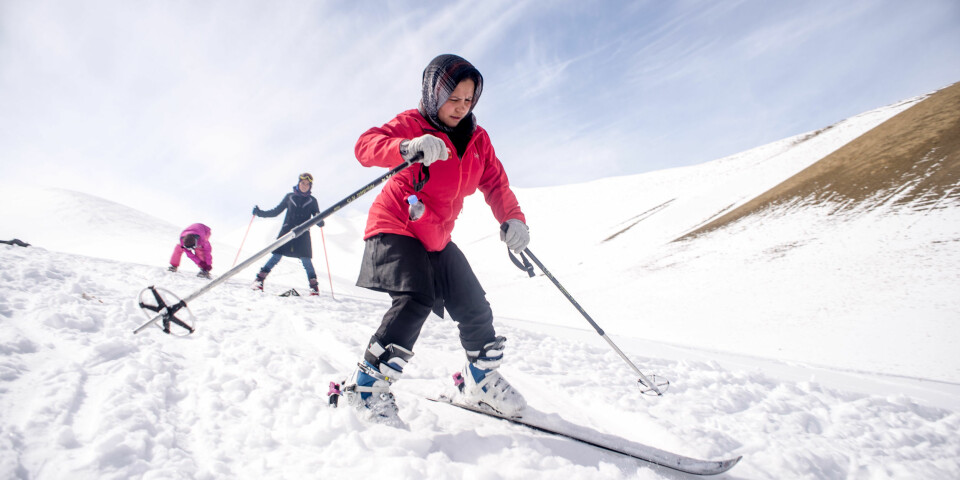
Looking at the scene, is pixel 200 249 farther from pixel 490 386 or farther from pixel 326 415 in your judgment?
pixel 490 386

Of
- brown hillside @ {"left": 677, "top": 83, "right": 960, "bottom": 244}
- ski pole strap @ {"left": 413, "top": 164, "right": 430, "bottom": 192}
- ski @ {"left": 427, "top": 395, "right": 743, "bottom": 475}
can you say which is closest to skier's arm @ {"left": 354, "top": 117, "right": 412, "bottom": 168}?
ski pole strap @ {"left": 413, "top": 164, "right": 430, "bottom": 192}

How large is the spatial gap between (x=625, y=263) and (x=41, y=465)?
529 inches

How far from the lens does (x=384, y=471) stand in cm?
174

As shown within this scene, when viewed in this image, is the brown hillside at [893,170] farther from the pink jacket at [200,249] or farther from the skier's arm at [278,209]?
the pink jacket at [200,249]

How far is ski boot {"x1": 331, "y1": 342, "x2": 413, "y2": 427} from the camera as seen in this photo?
7.72ft

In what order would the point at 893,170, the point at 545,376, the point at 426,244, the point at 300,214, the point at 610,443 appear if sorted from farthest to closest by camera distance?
1. the point at 893,170
2. the point at 300,214
3. the point at 545,376
4. the point at 426,244
5. the point at 610,443

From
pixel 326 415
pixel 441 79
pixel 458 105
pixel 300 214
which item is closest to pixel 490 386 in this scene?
pixel 326 415

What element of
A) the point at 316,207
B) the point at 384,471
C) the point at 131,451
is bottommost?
the point at 384,471

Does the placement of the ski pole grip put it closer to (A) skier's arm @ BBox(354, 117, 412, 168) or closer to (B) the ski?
(A) skier's arm @ BBox(354, 117, 412, 168)

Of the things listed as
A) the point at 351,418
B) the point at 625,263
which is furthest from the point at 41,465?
the point at 625,263

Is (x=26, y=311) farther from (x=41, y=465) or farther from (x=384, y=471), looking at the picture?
(x=384, y=471)

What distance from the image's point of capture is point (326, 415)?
7.22 feet

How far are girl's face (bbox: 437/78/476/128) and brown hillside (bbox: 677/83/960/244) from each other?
10294 mm

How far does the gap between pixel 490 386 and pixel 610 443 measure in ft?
2.73
